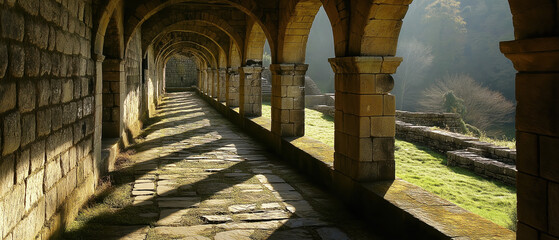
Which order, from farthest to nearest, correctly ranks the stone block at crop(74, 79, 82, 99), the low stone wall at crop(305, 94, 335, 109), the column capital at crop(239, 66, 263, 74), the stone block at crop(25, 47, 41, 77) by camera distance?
the low stone wall at crop(305, 94, 335, 109)
the column capital at crop(239, 66, 263, 74)
the stone block at crop(74, 79, 82, 99)
the stone block at crop(25, 47, 41, 77)

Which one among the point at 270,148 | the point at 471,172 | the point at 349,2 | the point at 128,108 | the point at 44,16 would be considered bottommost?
the point at 471,172

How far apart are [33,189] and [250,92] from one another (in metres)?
7.96

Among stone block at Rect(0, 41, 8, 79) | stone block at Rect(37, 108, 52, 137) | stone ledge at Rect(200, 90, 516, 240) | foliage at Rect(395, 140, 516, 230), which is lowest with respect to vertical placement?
foliage at Rect(395, 140, 516, 230)

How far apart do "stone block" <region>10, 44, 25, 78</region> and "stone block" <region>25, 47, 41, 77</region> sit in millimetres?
79

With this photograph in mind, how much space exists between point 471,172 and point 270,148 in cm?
424

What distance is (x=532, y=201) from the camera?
2113 millimetres

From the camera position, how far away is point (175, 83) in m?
34.4

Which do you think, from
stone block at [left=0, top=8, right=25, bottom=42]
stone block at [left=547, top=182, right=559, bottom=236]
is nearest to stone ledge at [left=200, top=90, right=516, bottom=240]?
stone block at [left=547, top=182, right=559, bottom=236]

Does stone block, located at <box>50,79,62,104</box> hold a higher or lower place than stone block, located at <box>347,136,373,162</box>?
higher

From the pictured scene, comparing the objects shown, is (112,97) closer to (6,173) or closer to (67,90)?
(67,90)

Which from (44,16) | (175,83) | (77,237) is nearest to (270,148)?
(77,237)

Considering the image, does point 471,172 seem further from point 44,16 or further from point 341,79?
point 44,16

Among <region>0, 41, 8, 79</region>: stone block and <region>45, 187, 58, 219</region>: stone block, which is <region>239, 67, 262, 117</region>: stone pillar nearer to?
<region>45, 187, 58, 219</region>: stone block

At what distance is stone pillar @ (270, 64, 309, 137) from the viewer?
7.22 meters
